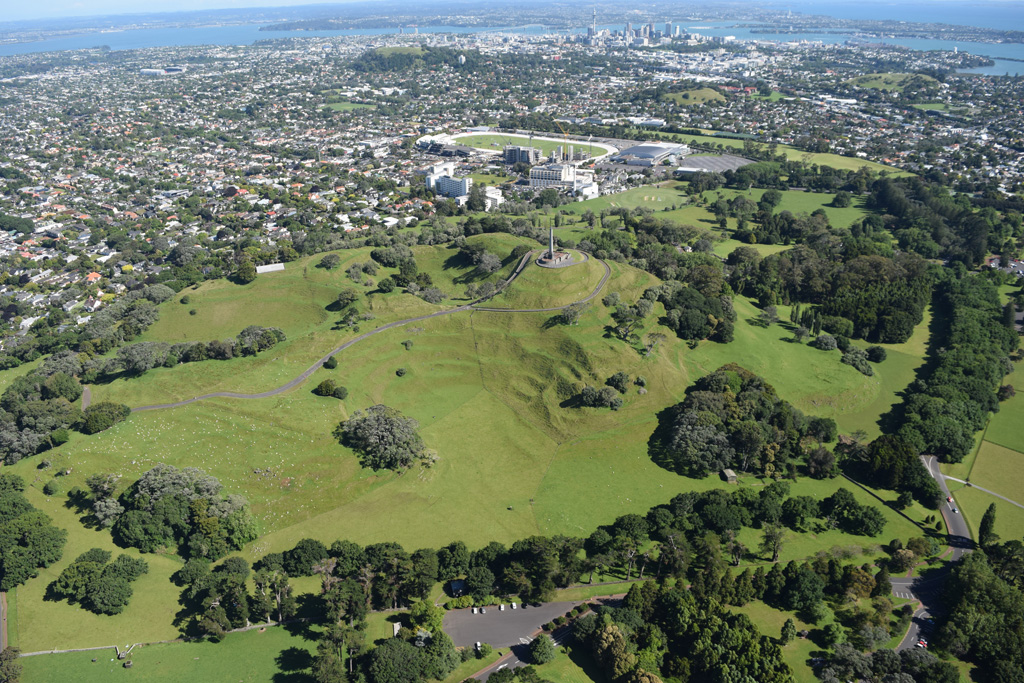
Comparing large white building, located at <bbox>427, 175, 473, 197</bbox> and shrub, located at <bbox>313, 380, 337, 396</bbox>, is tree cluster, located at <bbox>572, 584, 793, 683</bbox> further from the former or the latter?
large white building, located at <bbox>427, 175, 473, 197</bbox>

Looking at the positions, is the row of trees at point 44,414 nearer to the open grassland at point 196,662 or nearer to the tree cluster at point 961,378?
the open grassland at point 196,662

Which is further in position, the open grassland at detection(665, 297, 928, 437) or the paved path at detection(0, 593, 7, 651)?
the open grassland at detection(665, 297, 928, 437)

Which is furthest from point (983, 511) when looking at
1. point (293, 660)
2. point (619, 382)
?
point (293, 660)

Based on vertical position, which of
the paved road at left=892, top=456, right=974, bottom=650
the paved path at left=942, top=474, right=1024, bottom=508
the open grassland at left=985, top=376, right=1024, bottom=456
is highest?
the open grassland at left=985, top=376, right=1024, bottom=456

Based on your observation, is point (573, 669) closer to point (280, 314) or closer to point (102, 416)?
point (102, 416)

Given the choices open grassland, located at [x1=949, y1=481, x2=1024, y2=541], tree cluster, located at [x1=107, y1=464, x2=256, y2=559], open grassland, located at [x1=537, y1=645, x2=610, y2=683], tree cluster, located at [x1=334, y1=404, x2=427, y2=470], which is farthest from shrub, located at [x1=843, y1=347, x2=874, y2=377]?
tree cluster, located at [x1=107, y1=464, x2=256, y2=559]

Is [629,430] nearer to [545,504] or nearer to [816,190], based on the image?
[545,504]
